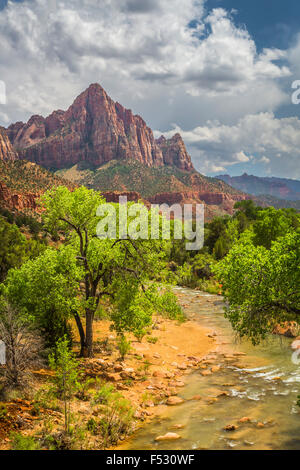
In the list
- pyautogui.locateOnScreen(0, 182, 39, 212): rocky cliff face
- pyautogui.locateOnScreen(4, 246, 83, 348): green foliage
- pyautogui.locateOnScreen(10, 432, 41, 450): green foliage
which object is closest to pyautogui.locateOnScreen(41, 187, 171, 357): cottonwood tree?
pyautogui.locateOnScreen(4, 246, 83, 348): green foliage

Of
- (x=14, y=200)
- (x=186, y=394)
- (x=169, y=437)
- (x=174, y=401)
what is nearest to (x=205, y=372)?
(x=186, y=394)

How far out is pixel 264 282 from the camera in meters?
11.0

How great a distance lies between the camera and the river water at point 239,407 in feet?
31.5

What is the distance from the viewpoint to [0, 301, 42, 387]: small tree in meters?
11.0

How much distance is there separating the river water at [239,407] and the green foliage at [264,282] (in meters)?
3.05

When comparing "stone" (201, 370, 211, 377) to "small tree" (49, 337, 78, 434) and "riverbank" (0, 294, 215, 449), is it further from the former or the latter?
"small tree" (49, 337, 78, 434)

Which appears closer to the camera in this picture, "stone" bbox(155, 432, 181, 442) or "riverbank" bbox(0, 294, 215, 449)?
"riverbank" bbox(0, 294, 215, 449)

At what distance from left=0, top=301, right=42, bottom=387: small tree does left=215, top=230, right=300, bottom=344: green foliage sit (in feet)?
26.3

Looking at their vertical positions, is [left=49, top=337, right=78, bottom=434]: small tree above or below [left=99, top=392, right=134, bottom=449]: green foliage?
above

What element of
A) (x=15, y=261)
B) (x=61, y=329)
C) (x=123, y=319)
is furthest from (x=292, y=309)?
(x=15, y=261)

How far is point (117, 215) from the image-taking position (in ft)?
49.4

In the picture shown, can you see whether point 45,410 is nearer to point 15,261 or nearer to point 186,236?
point 15,261

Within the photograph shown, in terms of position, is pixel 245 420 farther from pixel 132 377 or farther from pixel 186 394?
pixel 132 377

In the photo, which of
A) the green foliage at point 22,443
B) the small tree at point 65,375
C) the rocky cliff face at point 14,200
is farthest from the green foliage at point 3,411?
the rocky cliff face at point 14,200
